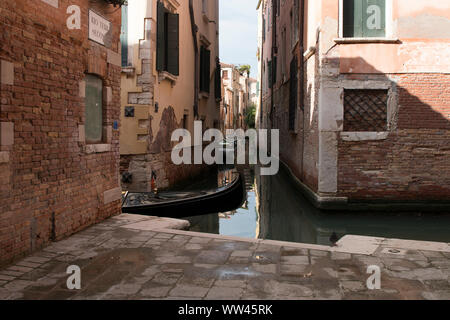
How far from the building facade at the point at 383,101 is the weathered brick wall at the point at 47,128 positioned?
456cm

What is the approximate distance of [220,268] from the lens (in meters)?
3.90

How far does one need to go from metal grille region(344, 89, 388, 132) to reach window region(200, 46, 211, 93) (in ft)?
22.2

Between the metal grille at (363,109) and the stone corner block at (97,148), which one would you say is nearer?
the stone corner block at (97,148)

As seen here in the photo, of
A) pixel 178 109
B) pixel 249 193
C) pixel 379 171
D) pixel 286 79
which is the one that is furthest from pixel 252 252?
pixel 286 79

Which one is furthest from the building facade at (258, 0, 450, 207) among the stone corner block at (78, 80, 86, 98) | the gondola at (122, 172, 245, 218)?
the stone corner block at (78, 80, 86, 98)

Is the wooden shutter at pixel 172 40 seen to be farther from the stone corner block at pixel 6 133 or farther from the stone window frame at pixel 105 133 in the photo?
the stone corner block at pixel 6 133

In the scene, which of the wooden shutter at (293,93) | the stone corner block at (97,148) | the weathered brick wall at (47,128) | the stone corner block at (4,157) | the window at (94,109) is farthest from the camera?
the wooden shutter at (293,93)

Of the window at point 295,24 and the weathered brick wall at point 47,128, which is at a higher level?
the window at point 295,24

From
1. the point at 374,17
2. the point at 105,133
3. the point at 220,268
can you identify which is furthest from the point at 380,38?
the point at 220,268

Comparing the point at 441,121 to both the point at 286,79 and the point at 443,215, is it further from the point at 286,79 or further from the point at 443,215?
the point at 286,79

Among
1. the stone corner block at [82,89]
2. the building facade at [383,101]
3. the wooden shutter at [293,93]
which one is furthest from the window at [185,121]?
the stone corner block at [82,89]

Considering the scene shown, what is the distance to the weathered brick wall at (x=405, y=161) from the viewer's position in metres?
8.62
